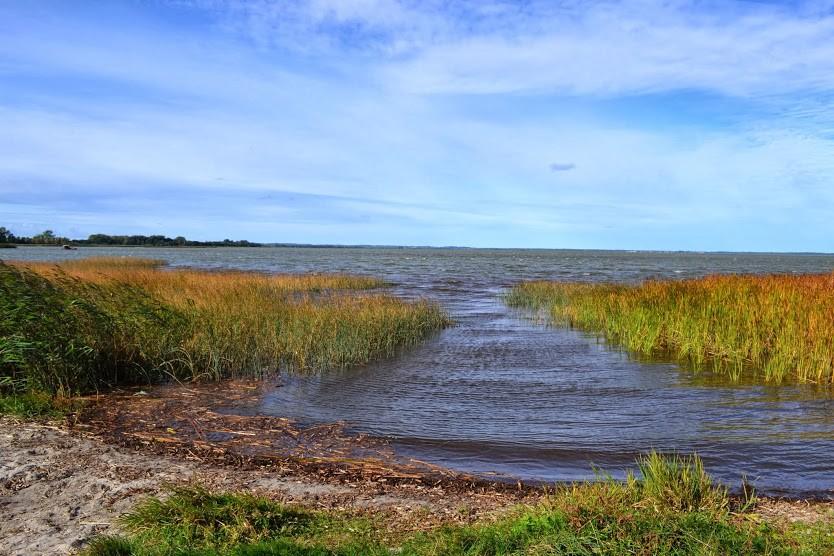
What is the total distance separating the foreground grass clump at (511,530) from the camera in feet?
14.4

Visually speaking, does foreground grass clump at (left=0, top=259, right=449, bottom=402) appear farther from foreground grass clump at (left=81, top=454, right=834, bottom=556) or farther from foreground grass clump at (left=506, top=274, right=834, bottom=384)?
foreground grass clump at (left=506, top=274, right=834, bottom=384)

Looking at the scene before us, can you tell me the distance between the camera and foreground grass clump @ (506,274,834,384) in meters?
13.1

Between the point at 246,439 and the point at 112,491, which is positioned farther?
the point at 246,439

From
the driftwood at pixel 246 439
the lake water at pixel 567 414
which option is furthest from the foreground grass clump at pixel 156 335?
the lake water at pixel 567 414

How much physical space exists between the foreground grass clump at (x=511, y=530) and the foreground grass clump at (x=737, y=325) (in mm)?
9287

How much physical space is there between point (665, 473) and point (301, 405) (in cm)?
655

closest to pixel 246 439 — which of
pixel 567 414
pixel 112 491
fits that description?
pixel 112 491

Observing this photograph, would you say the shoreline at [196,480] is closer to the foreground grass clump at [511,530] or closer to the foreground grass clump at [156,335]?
the foreground grass clump at [511,530]

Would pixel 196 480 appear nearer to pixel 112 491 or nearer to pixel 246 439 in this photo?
pixel 112 491

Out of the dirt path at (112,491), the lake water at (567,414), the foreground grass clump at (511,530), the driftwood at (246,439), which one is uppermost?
the foreground grass clump at (511,530)

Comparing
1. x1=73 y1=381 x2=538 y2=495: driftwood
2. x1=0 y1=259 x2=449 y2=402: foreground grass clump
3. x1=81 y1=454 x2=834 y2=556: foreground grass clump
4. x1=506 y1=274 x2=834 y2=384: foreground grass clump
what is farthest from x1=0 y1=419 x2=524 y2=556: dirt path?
x1=506 y1=274 x2=834 y2=384: foreground grass clump

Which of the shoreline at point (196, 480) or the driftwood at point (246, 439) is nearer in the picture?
the shoreline at point (196, 480)

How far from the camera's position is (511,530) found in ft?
15.4

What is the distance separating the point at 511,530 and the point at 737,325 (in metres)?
12.8
